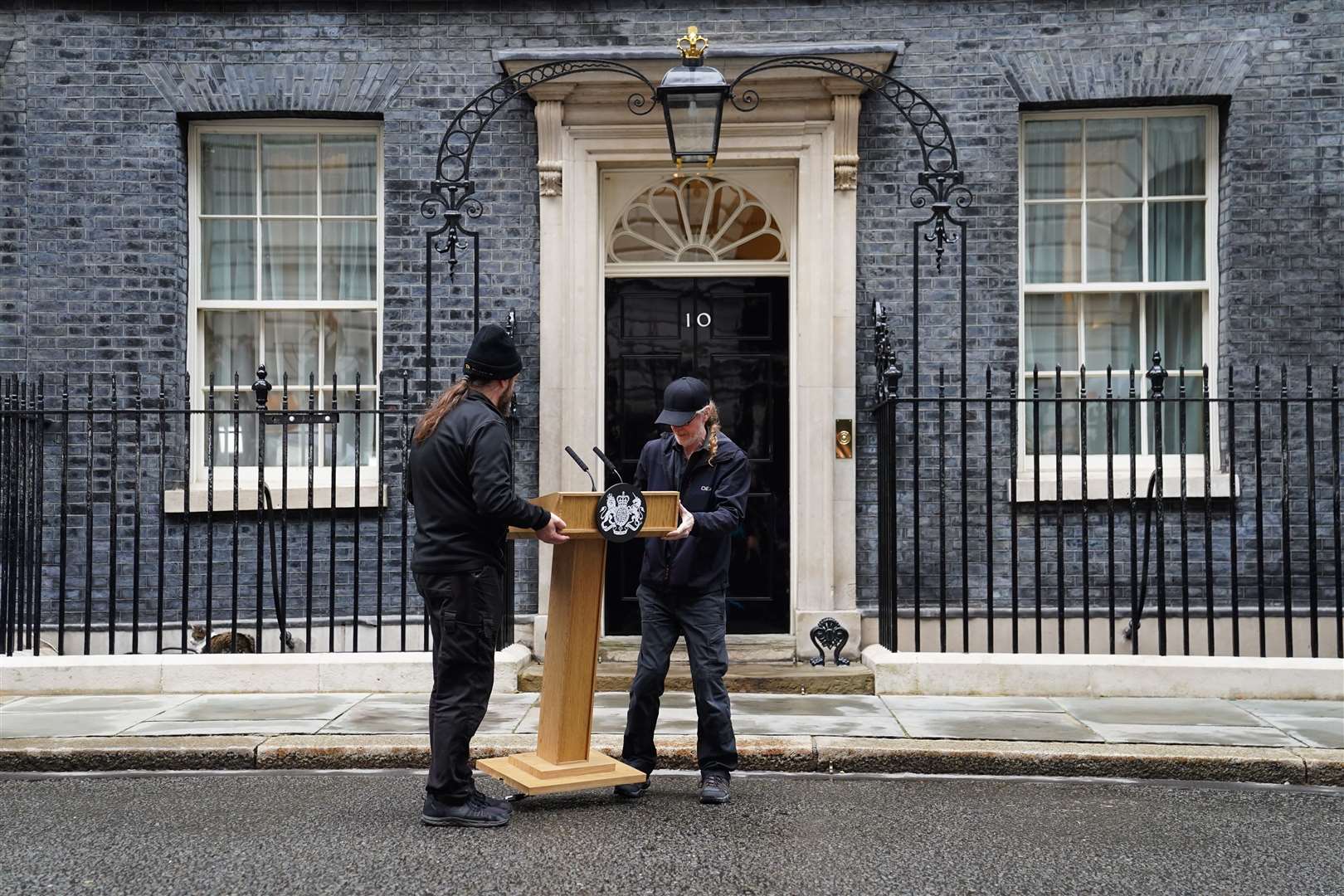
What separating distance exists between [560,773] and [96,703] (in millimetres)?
3531

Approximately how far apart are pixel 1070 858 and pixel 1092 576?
4539 mm

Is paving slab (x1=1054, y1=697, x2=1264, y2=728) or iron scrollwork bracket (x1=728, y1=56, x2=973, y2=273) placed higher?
iron scrollwork bracket (x1=728, y1=56, x2=973, y2=273)

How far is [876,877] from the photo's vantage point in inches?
183

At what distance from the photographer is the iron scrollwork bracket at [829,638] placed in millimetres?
8883

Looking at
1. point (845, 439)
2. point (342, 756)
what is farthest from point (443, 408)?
point (845, 439)

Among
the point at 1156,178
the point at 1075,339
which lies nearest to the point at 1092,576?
the point at 1075,339

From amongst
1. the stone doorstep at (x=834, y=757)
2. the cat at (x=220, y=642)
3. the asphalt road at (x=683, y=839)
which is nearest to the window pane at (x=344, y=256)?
the cat at (x=220, y=642)

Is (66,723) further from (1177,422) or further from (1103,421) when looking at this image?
(1177,422)

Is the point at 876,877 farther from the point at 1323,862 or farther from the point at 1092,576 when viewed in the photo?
the point at 1092,576

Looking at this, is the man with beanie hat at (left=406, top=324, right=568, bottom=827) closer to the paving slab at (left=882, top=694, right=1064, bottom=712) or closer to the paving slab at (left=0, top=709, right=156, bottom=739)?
the paving slab at (left=0, top=709, right=156, bottom=739)

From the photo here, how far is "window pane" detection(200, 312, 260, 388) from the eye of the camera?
9672mm

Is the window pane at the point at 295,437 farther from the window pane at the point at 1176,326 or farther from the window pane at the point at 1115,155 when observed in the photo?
the window pane at the point at 1176,326

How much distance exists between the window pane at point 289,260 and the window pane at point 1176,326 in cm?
567

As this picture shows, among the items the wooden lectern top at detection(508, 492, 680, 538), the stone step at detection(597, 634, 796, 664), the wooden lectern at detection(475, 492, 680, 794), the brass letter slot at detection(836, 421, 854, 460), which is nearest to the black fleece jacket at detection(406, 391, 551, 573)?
the wooden lectern top at detection(508, 492, 680, 538)
